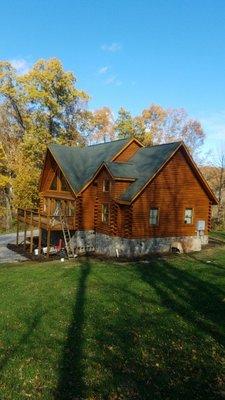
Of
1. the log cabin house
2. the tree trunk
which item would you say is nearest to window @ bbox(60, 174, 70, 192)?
the log cabin house

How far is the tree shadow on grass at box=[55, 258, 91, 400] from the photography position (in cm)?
1092

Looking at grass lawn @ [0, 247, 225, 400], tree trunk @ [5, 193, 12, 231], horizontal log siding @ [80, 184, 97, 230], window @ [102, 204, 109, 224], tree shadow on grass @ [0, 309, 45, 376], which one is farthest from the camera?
tree trunk @ [5, 193, 12, 231]

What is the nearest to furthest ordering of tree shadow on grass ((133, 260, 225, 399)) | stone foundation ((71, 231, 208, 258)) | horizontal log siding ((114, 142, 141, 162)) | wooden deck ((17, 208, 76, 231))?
1. tree shadow on grass ((133, 260, 225, 399))
2. stone foundation ((71, 231, 208, 258))
3. wooden deck ((17, 208, 76, 231))
4. horizontal log siding ((114, 142, 141, 162))

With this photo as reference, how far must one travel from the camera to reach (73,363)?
12.6m

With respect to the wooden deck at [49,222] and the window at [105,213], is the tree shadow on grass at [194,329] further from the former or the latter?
the wooden deck at [49,222]

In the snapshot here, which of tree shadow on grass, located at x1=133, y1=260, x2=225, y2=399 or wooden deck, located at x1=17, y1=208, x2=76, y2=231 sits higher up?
wooden deck, located at x1=17, y1=208, x2=76, y2=231

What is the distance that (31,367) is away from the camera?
40.6 ft

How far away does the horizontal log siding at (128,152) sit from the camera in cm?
3642

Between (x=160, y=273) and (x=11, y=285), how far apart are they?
27.8 feet

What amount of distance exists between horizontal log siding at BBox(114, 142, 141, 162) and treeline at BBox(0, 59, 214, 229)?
1671 cm

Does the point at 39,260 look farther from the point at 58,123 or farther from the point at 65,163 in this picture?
the point at 58,123

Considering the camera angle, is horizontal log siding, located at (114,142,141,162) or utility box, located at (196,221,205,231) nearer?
utility box, located at (196,221,205,231)

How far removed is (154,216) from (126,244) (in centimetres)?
311

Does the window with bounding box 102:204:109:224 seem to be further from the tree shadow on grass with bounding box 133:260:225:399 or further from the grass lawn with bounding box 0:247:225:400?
the tree shadow on grass with bounding box 133:260:225:399
